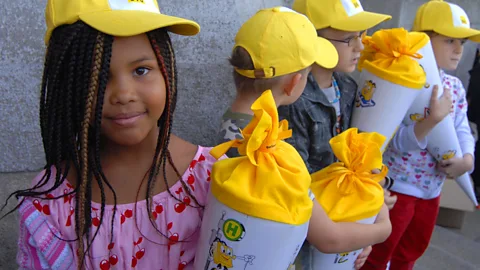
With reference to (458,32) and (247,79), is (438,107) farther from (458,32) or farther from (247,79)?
(247,79)

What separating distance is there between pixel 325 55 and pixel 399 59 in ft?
1.62

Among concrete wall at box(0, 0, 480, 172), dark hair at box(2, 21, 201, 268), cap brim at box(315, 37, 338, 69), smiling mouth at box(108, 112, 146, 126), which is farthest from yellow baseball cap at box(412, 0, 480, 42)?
smiling mouth at box(108, 112, 146, 126)

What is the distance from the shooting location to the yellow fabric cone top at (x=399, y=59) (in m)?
2.15

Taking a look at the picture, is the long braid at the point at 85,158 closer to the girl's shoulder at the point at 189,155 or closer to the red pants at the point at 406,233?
the girl's shoulder at the point at 189,155

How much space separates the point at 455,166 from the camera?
258 cm

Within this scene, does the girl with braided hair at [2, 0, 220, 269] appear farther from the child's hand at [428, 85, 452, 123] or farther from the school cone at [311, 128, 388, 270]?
the child's hand at [428, 85, 452, 123]

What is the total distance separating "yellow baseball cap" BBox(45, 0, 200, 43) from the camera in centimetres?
111

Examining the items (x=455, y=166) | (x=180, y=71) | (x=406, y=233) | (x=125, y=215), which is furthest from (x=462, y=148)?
(x=125, y=215)

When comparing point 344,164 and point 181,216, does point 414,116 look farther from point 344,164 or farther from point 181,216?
point 181,216

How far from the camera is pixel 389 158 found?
9.10 feet

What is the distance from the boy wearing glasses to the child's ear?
0.55ft

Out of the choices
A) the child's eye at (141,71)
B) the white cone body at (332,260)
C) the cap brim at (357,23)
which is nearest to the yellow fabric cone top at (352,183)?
the white cone body at (332,260)

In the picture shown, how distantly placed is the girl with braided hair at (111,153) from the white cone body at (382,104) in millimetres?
1043

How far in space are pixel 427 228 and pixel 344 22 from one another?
1.49 m
